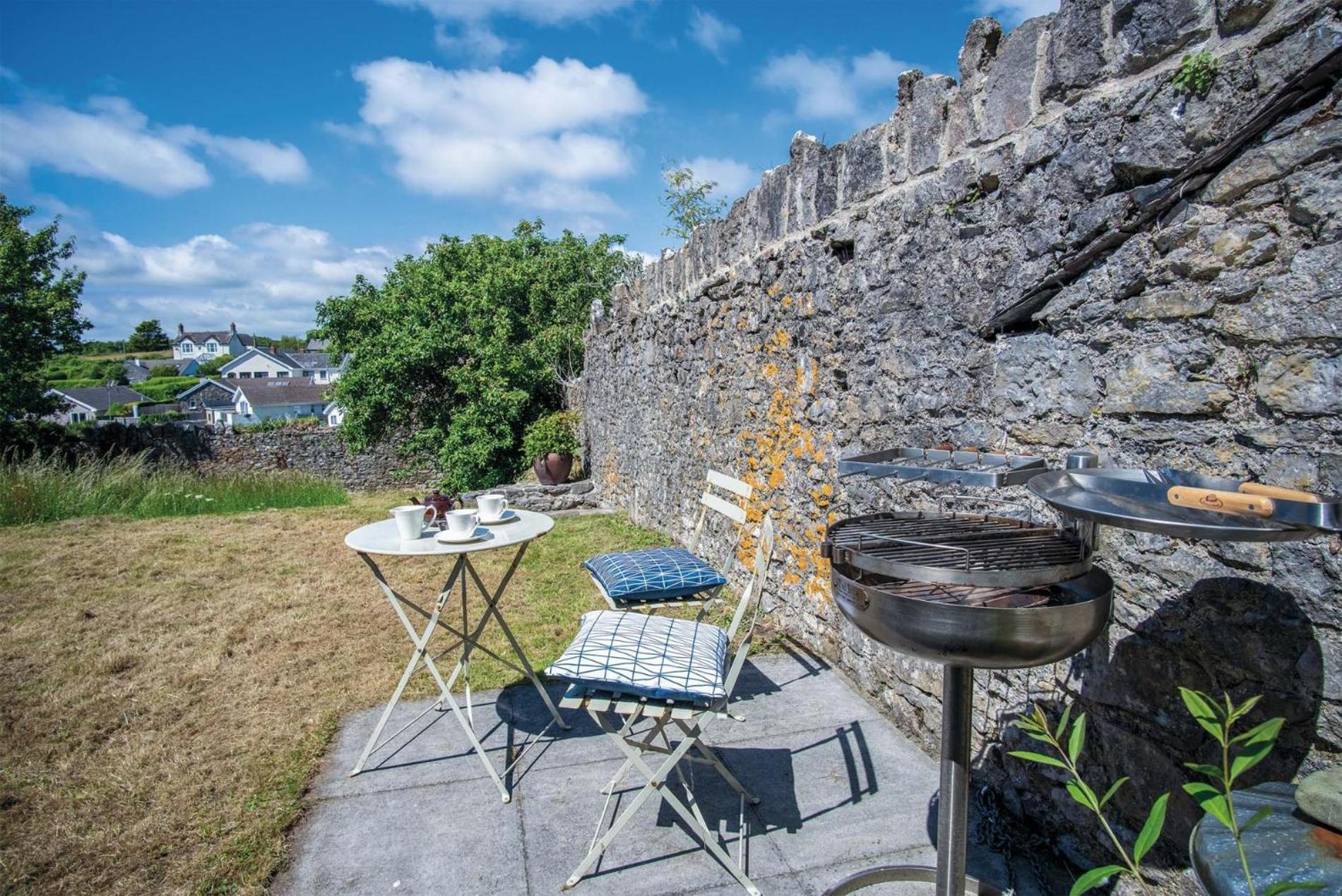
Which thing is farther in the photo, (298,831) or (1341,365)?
(298,831)

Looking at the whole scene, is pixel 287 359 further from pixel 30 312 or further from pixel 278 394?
A: pixel 30 312

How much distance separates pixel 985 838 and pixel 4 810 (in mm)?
3354

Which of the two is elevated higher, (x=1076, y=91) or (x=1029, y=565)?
(x=1076, y=91)

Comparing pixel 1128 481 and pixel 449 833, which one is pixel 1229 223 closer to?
pixel 1128 481

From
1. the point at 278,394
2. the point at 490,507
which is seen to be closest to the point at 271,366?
the point at 278,394

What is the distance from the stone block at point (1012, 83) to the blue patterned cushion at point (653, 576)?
1965 mm

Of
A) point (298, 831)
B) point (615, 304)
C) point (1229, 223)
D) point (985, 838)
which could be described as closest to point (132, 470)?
point (615, 304)

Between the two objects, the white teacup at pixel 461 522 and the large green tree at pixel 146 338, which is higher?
the large green tree at pixel 146 338

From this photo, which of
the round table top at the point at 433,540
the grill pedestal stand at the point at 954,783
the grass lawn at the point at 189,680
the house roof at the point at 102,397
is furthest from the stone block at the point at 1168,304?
the house roof at the point at 102,397

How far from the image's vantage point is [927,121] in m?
2.69

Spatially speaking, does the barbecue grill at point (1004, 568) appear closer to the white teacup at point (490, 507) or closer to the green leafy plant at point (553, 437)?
the white teacup at point (490, 507)

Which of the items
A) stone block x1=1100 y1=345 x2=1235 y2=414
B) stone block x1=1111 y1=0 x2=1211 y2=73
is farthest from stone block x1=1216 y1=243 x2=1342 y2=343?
stone block x1=1111 y1=0 x2=1211 y2=73

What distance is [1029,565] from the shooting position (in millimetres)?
1456

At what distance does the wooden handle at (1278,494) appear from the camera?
111 centimetres
